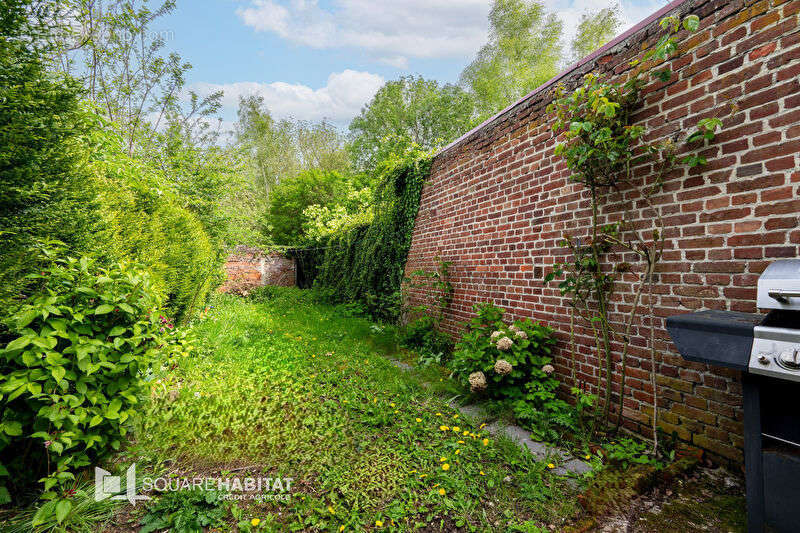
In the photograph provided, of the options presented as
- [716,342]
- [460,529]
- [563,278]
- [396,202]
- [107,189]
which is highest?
[396,202]

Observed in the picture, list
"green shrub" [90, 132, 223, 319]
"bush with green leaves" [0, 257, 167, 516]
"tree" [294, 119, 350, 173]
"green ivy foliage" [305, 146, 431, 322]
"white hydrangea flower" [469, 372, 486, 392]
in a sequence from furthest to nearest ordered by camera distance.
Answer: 1. "tree" [294, 119, 350, 173]
2. "green ivy foliage" [305, 146, 431, 322]
3. "white hydrangea flower" [469, 372, 486, 392]
4. "green shrub" [90, 132, 223, 319]
5. "bush with green leaves" [0, 257, 167, 516]

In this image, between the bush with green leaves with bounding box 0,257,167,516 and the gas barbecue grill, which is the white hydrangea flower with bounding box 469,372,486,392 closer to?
the gas barbecue grill

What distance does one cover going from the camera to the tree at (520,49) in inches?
680

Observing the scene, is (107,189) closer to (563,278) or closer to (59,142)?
(59,142)

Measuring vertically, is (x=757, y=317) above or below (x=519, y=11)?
below

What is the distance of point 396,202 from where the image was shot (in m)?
6.53

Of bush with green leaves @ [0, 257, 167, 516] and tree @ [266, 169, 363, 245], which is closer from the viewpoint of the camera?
bush with green leaves @ [0, 257, 167, 516]

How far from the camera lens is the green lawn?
1.76 meters

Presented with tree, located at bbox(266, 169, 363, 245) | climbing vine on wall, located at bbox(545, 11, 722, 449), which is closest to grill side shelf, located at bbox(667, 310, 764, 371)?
climbing vine on wall, located at bbox(545, 11, 722, 449)

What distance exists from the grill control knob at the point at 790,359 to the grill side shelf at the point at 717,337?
0.39ft

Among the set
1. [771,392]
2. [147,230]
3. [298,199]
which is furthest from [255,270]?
[771,392]

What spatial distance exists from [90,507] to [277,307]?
7.07 m

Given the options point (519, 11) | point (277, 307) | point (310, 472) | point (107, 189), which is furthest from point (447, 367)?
point (519, 11)

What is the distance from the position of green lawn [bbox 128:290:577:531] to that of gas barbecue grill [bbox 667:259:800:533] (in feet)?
2.71
